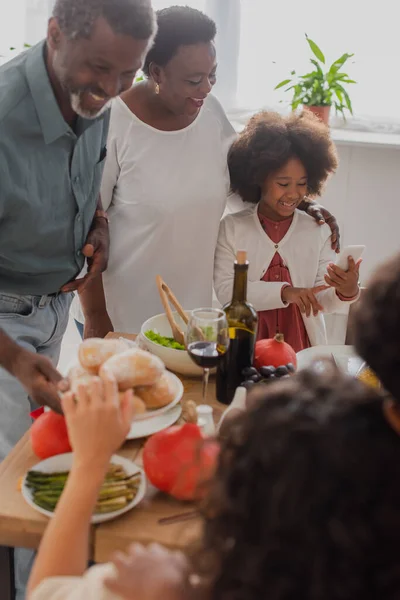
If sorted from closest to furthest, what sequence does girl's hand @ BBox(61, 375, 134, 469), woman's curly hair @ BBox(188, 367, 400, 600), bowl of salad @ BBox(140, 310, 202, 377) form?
woman's curly hair @ BBox(188, 367, 400, 600), girl's hand @ BBox(61, 375, 134, 469), bowl of salad @ BBox(140, 310, 202, 377)

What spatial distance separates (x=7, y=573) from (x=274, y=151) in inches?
51.9

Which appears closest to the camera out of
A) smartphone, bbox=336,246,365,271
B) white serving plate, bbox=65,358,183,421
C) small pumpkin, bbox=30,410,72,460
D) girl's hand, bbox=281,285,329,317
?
small pumpkin, bbox=30,410,72,460

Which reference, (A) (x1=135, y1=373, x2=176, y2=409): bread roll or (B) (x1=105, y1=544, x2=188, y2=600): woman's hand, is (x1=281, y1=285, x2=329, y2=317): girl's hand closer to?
(A) (x1=135, y1=373, x2=176, y2=409): bread roll

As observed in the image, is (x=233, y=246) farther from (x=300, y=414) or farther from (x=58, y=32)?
(x=300, y=414)

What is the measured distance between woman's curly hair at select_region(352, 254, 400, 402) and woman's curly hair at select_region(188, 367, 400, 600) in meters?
0.05

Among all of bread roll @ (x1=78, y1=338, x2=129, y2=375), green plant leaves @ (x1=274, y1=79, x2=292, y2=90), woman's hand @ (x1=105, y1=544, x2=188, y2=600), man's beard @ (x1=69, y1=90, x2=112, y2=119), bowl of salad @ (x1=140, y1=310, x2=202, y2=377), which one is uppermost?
man's beard @ (x1=69, y1=90, x2=112, y2=119)

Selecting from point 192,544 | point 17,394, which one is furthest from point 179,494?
point 17,394

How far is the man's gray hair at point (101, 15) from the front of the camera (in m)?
1.44

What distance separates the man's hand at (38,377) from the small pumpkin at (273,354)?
0.47 m

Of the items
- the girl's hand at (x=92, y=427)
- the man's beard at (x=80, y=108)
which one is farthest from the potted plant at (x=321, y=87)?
the girl's hand at (x=92, y=427)

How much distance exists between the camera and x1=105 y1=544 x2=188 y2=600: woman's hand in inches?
33.2

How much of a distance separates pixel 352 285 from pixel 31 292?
2.73 feet

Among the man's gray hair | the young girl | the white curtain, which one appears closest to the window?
the white curtain

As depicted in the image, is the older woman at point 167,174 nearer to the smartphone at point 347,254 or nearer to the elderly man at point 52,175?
the elderly man at point 52,175
